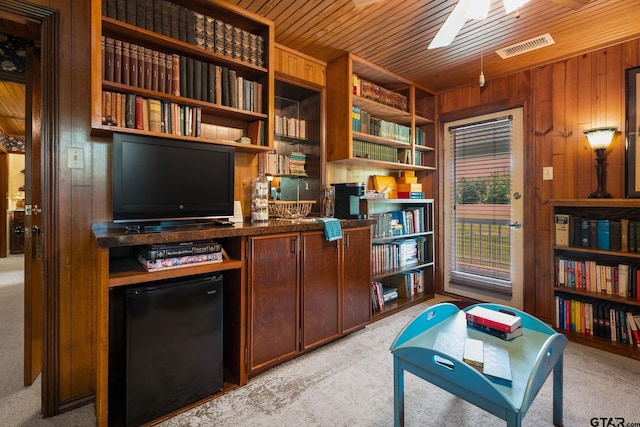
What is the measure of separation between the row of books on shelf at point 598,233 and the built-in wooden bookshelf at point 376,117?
150cm

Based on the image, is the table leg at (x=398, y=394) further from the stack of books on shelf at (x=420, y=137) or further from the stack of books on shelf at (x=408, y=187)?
the stack of books on shelf at (x=420, y=137)

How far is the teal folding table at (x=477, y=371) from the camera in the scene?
1094mm

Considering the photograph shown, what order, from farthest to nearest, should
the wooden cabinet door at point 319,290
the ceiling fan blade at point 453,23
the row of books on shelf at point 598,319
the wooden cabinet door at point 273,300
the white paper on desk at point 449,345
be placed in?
the row of books on shelf at point 598,319 < the wooden cabinet door at point 319,290 < the wooden cabinet door at point 273,300 < the ceiling fan blade at point 453,23 < the white paper on desk at point 449,345

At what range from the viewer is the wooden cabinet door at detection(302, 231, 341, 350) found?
7.23 feet

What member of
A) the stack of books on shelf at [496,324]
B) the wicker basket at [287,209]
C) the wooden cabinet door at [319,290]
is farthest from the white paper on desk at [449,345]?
the wicker basket at [287,209]

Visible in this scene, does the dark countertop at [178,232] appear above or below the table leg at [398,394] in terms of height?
above

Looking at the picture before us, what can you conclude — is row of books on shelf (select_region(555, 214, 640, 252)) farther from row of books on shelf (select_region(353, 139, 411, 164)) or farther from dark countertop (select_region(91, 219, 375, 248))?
dark countertop (select_region(91, 219, 375, 248))

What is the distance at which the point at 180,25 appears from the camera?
1921 mm

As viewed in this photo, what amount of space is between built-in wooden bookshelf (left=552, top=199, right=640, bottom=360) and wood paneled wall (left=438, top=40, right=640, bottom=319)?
0.14 m

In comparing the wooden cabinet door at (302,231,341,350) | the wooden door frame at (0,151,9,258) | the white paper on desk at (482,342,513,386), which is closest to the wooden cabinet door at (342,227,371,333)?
the wooden cabinet door at (302,231,341,350)

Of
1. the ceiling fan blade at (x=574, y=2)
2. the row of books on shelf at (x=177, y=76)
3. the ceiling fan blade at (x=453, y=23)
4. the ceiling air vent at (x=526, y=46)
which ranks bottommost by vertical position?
the row of books on shelf at (x=177, y=76)

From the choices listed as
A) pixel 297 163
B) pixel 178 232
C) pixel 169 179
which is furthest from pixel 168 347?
pixel 297 163

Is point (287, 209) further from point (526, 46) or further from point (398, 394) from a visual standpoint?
point (526, 46)

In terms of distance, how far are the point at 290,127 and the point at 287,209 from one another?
79 cm
